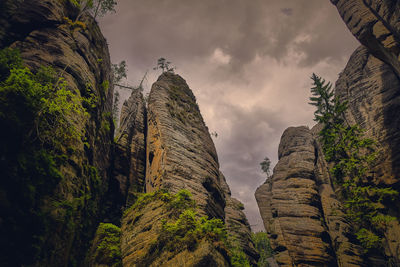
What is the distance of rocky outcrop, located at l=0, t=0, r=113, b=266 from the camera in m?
6.09

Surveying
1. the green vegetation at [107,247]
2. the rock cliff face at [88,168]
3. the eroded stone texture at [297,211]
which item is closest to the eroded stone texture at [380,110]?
the eroded stone texture at [297,211]

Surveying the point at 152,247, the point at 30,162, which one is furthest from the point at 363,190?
the point at 30,162

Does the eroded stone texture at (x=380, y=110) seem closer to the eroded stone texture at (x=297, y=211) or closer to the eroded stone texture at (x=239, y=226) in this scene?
the eroded stone texture at (x=297, y=211)

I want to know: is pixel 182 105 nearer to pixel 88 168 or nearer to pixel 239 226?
pixel 88 168

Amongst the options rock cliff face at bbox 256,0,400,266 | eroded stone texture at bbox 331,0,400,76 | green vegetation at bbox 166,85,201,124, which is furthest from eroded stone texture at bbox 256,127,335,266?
green vegetation at bbox 166,85,201,124

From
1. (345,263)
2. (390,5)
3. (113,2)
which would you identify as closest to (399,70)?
(390,5)

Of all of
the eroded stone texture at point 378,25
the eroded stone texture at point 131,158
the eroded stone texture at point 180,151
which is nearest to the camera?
the eroded stone texture at point 180,151

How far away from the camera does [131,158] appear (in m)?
20.6

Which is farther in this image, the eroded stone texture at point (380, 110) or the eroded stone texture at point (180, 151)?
the eroded stone texture at point (380, 110)

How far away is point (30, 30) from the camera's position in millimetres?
12914

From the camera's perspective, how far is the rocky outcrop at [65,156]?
6088 mm

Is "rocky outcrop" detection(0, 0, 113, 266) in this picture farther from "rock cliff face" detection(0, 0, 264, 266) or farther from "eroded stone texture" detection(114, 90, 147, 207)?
"eroded stone texture" detection(114, 90, 147, 207)

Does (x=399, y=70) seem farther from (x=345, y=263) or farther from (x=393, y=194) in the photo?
(x=345, y=263)

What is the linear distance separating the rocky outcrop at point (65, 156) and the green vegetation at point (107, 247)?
55cm
